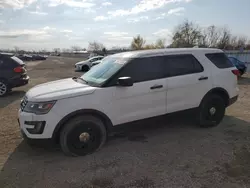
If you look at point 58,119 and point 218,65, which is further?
point 218,65

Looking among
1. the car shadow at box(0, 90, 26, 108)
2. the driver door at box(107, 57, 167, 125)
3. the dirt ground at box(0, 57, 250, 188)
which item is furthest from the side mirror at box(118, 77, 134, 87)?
the car shadow at box(0, 90, 26, 108)

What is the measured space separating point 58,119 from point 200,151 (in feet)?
8.41

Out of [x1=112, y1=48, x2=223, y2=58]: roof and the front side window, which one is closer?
the front side window

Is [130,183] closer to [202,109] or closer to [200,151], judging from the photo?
[200,151]

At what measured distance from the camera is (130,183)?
297 centimetres

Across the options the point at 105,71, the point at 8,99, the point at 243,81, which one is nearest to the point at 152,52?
the point at 105,71

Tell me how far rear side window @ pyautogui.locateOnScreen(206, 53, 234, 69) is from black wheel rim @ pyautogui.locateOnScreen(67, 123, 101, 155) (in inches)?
122

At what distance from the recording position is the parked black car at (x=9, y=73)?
8.69 metres

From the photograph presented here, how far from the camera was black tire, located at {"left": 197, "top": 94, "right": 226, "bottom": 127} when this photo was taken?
4.79 meters

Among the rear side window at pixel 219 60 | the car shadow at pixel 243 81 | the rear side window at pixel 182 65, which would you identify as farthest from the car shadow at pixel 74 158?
the car shadow at pixel 243 81

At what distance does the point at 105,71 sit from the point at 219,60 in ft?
9.04

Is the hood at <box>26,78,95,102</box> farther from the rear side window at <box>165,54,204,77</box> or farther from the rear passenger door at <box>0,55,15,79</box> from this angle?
the rear passenger door at <box>0,55,15,79</box>

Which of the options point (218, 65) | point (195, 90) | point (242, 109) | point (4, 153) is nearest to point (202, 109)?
point (195, 90)

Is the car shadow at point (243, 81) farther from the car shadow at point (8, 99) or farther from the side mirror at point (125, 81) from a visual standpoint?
the car shadow at point (8, 99)
